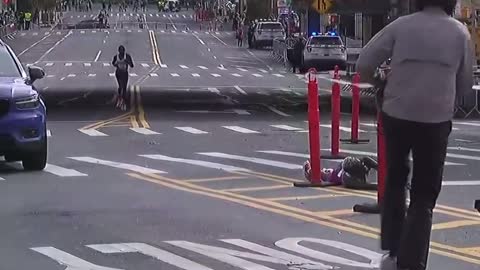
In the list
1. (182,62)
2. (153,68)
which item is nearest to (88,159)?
(153,68)

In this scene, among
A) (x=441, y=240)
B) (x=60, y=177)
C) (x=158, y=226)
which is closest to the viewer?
(x=441, y=240)

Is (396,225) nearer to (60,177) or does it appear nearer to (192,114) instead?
(60,177)

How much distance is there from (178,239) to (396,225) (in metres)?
3.33

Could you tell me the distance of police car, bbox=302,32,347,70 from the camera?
51953mm

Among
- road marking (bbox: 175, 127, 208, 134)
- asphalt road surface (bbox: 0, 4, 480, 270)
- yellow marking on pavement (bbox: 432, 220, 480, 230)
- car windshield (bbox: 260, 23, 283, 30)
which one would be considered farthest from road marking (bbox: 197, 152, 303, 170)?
car windshield (bbox: 260, 23, 283, 30)

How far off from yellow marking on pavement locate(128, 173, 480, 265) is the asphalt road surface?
2 centimetres

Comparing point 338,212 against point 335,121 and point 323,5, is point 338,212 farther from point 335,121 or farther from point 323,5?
point 323,5

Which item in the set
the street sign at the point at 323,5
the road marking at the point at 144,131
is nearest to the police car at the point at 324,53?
the street sign at the point at 323,5

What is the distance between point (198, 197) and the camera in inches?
508

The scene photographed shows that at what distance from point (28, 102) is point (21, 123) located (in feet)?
1.11

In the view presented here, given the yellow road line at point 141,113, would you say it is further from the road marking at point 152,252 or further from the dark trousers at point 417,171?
the dark trousers at point 417,171

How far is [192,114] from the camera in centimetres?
2820

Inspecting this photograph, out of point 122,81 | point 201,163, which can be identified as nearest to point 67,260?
point 201,163

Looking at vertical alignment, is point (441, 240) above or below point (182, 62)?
above
